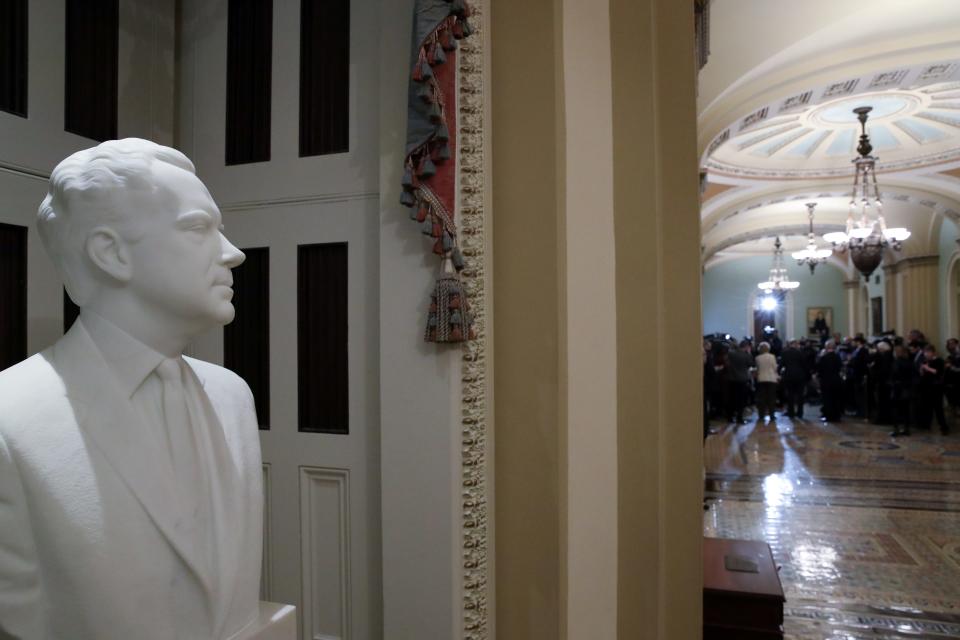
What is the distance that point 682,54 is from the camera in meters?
2.80

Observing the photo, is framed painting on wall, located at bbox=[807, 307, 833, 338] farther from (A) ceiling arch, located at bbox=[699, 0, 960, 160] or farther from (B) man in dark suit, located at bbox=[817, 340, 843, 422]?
(A) ceiling arch, located at bbox=[699, 0, 960, 160]

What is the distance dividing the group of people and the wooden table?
6396 millimetres

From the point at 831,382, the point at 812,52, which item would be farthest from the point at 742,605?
the point at 831,382

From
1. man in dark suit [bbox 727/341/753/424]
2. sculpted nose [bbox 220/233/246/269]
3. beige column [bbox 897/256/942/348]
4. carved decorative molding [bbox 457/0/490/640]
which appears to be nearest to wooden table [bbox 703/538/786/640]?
carved decorative molding [bbox 457/0/490/640]

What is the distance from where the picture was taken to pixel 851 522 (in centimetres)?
544

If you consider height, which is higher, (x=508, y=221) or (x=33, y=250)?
(x=508, y=221)

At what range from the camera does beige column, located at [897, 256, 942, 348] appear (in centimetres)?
1438

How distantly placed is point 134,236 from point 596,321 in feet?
5.84

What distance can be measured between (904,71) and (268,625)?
7446 mm

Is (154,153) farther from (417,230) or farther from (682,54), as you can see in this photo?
(682,54)

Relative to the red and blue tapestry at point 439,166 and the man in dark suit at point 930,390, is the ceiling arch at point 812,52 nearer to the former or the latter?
the red and blue tapestry at point 439,166

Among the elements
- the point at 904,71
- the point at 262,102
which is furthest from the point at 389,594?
the point at 904,71

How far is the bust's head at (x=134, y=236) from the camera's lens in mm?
1060

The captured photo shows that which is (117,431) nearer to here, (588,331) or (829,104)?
(588,331)
